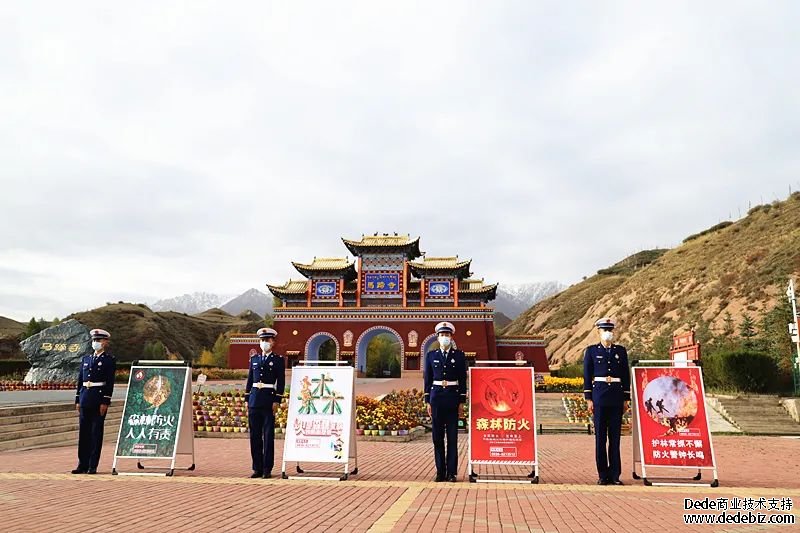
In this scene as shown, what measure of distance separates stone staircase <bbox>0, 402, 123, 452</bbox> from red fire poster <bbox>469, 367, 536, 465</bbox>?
8.86 metres

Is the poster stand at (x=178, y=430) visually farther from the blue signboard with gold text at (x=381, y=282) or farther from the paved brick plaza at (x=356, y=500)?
the blue signboard with gold text at (x=381, y=282)

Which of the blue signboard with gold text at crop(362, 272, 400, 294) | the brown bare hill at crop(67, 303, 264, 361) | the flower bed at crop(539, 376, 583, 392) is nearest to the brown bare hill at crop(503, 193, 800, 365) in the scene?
the flower bed at crop(539, 376, 583, 392)

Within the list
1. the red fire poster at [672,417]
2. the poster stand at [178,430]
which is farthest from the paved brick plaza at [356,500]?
the red fire poster at [672,417]

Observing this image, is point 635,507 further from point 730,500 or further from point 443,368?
point 443,368

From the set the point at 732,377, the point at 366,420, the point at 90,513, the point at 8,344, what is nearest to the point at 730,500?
the point at 90,513

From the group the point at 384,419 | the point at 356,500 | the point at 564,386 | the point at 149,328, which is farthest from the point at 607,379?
the point at 149,328

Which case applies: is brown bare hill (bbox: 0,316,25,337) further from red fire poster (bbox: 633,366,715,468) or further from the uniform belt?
red fire poster (bbox: 633,366,715,468)

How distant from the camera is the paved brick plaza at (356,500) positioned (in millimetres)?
4859

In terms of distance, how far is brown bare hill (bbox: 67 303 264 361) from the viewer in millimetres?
83938

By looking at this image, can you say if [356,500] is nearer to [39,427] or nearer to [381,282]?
[39,427]

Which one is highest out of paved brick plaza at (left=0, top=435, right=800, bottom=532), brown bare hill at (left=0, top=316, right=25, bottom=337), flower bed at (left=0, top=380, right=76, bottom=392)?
brown bare hill at (left=0, top=316, right=25, bottom=337)

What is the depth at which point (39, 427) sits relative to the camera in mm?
11547

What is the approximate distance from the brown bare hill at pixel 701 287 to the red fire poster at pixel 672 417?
98.5 feet

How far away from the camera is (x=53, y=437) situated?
11430mm
